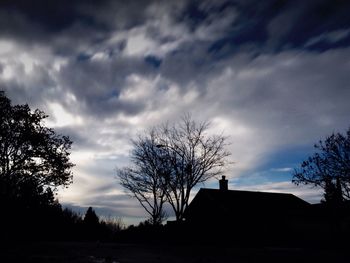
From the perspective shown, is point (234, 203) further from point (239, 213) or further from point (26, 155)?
point (26, 155)

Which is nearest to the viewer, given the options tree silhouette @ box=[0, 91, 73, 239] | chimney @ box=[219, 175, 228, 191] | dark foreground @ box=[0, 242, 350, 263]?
dark foreground @ box=[0, 242, 350, 263]

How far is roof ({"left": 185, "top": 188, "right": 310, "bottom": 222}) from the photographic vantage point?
1476 inches

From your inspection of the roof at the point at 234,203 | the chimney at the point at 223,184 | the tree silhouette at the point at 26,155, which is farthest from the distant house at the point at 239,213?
the tree silhouette at the point at 26,155

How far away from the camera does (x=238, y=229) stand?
36344 millimetres

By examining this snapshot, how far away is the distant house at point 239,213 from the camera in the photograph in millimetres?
36656

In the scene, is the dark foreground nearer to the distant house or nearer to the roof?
the distant house

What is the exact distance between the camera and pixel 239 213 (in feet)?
121

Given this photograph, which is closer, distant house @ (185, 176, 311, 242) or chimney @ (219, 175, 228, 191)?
distant house @ (185, 176, 311, 242)

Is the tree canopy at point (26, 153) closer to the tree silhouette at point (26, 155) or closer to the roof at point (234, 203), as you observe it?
the tree silhouette at point (26, 155)

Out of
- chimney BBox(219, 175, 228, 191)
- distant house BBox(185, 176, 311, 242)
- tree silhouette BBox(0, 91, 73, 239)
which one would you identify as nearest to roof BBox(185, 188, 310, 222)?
distant house BBox(185, 176, 311, 242)

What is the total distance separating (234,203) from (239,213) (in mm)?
1586

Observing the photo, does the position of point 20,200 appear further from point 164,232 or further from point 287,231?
point 287,231

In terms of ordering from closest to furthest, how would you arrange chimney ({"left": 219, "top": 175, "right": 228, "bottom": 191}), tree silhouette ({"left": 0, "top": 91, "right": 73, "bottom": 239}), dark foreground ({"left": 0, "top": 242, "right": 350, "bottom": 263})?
dark foreground ({"left": 0, "top": 242, "right": 350, "bottom": 263})
tree silhouette ({"left": 0, "top": 91, "right": 73, "bottom": 239})
chimney ({"left": 219, "top": 175, "right": 228, "bottom": 191})

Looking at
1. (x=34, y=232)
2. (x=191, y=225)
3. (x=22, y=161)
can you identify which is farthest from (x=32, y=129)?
(x=34, y=232)
